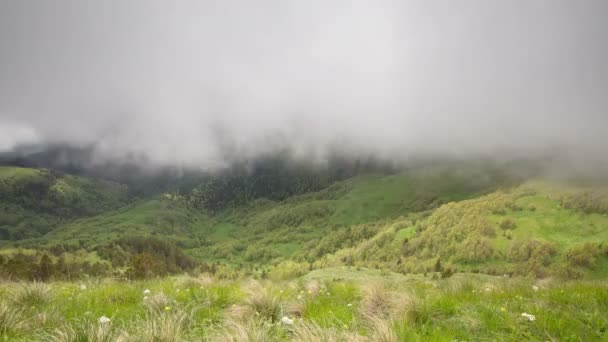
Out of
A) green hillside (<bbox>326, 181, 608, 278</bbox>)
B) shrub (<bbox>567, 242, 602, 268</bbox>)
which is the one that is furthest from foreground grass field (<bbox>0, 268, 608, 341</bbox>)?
shrub (<bbox>567, 242, 602, 268</bbox>)

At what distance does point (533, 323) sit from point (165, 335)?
5.70 meters

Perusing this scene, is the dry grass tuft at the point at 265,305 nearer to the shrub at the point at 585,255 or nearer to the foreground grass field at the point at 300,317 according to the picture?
the foreground grass field at the point at 300,317

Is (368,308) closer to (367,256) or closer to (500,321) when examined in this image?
(500,321)

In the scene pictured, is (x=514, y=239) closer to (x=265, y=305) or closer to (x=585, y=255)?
(x=585, y=255)

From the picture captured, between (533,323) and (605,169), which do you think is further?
(605,169)

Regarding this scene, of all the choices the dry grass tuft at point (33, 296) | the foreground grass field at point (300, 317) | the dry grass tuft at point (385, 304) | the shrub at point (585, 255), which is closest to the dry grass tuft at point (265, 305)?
the foreground grass field at point (300, 317)

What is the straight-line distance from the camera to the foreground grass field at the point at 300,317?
443cm

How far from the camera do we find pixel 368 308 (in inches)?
278

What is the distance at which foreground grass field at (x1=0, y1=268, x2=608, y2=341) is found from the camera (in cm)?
443

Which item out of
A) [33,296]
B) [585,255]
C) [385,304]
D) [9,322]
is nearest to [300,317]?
[385,304]

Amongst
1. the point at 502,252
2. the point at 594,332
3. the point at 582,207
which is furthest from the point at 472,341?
the point at 582,207

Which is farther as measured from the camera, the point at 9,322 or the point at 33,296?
the point at 33,296

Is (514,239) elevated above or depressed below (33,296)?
below

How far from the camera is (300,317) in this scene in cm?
666
